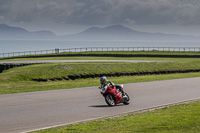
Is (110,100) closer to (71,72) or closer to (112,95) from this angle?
(112,95)

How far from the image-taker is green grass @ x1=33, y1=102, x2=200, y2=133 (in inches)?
376

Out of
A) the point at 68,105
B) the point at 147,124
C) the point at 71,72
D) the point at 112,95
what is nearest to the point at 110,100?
the point at 112,95

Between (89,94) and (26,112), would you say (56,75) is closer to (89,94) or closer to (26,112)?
(89,94)

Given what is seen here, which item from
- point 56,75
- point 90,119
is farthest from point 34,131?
point 56,75

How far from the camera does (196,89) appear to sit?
845 inches

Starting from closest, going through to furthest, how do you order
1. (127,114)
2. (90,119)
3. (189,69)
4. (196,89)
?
(90,119), (127,114), (196,89), (189,69)

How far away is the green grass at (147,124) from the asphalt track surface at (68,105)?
0.98 metres

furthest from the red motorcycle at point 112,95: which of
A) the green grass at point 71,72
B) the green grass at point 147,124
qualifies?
the green grass at point 71,72

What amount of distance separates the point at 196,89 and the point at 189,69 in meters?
17.3

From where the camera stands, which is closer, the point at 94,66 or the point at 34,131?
the point at 34,131

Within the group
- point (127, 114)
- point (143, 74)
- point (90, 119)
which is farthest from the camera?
point (143, 74)

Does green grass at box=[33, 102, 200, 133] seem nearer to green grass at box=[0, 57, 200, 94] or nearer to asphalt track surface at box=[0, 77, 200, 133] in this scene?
asphalt track surface at box=[0, 77, 200, 133]

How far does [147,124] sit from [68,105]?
5278mm

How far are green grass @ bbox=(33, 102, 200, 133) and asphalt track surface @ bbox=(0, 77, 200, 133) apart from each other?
3.21 ft
